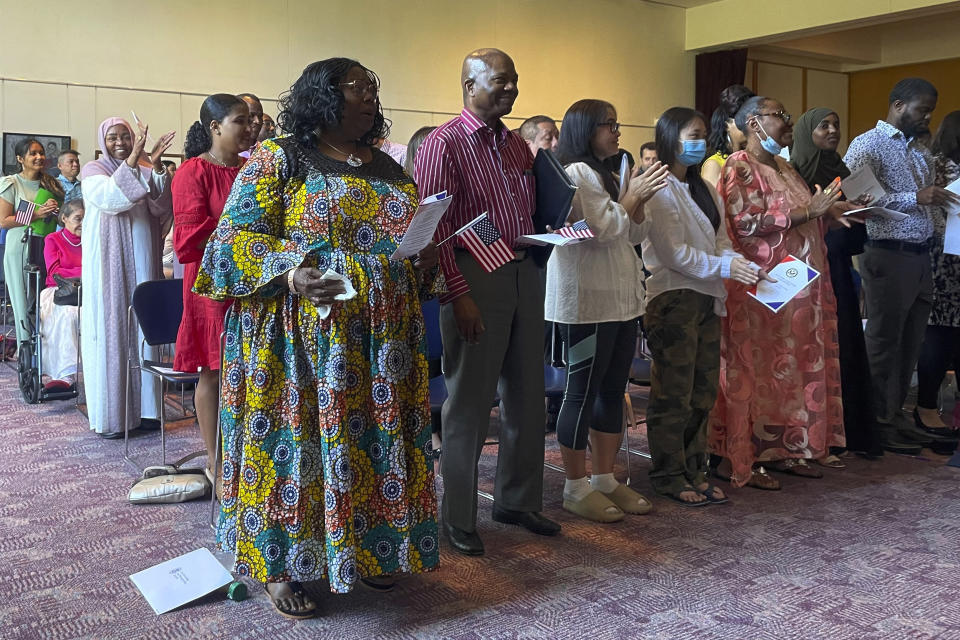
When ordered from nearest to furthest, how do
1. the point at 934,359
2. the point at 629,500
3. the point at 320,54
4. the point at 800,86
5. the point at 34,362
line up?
the point at 629,500, the point at 934,359, the point at 34,362, the point at 320,54, the point at 800,86

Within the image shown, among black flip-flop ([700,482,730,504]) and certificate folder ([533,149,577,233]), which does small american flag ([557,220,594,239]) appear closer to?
certificate folder ([533,149,577,233])

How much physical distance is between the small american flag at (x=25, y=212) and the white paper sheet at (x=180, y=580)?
4.29m

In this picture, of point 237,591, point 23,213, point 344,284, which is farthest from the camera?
point 23,213

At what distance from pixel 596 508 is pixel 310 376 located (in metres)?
1.42

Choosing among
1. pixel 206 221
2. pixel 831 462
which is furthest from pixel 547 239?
pixel 831 462

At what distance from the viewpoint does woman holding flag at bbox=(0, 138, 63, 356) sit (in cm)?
648

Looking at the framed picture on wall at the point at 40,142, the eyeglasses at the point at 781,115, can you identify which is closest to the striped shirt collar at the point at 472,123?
the eyeglasses at the point at 781,115

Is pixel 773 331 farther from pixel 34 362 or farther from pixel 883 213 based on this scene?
pixel 34 362

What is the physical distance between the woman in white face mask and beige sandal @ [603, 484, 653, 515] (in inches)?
22.2

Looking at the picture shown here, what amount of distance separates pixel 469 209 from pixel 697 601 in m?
1.39

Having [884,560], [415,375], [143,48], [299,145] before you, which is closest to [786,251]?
[884,560]

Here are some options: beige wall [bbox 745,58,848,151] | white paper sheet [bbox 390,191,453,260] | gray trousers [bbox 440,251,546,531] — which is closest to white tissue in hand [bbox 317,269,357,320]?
white paper sheet [bbox 390,191,453,260]

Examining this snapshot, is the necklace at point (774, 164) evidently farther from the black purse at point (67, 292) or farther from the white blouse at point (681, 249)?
the black purse at point (67, 292)

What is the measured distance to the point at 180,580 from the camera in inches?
108
